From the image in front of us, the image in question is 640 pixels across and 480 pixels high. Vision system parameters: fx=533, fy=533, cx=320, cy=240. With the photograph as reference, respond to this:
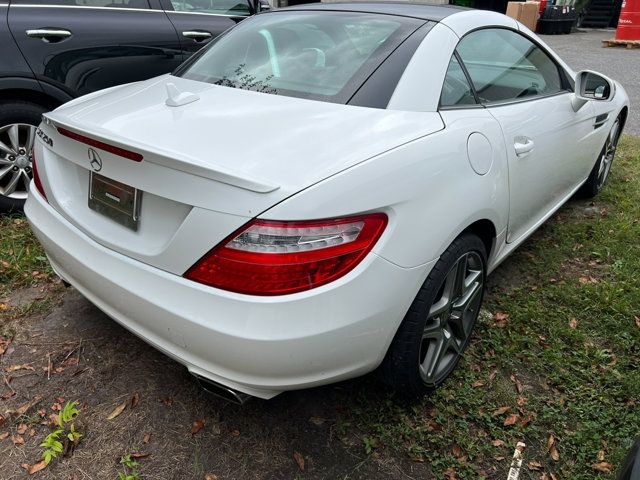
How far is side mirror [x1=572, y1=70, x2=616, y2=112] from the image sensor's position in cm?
311

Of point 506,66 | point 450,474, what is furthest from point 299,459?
point 506,66

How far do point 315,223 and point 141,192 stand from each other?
0.64 metres

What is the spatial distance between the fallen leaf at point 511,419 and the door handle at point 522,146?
1162 mm

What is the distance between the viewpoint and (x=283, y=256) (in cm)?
158

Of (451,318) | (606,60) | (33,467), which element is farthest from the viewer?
(606,60)

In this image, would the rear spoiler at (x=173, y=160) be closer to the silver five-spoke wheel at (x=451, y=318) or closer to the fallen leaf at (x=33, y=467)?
the silver five-spoke wheel at (x=451, y=318)

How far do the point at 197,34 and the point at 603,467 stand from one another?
3871mm

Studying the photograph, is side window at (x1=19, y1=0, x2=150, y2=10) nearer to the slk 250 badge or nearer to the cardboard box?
the slk 250 badge

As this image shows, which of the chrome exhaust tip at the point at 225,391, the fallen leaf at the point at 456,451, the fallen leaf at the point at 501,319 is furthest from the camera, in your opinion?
the fallen leaf at the point at 501,319

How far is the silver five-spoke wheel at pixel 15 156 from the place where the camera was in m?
3.50

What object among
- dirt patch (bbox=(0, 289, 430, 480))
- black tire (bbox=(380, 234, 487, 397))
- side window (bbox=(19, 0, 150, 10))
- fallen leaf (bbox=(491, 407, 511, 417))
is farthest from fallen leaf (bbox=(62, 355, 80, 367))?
side window (bbox=(19, 0, 150, 10))

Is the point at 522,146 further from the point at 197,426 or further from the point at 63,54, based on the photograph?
the point at 63,54

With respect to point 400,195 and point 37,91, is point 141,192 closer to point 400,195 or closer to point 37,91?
point 400,195

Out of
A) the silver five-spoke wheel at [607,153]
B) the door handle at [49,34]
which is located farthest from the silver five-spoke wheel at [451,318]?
the door handle at [49,34]
